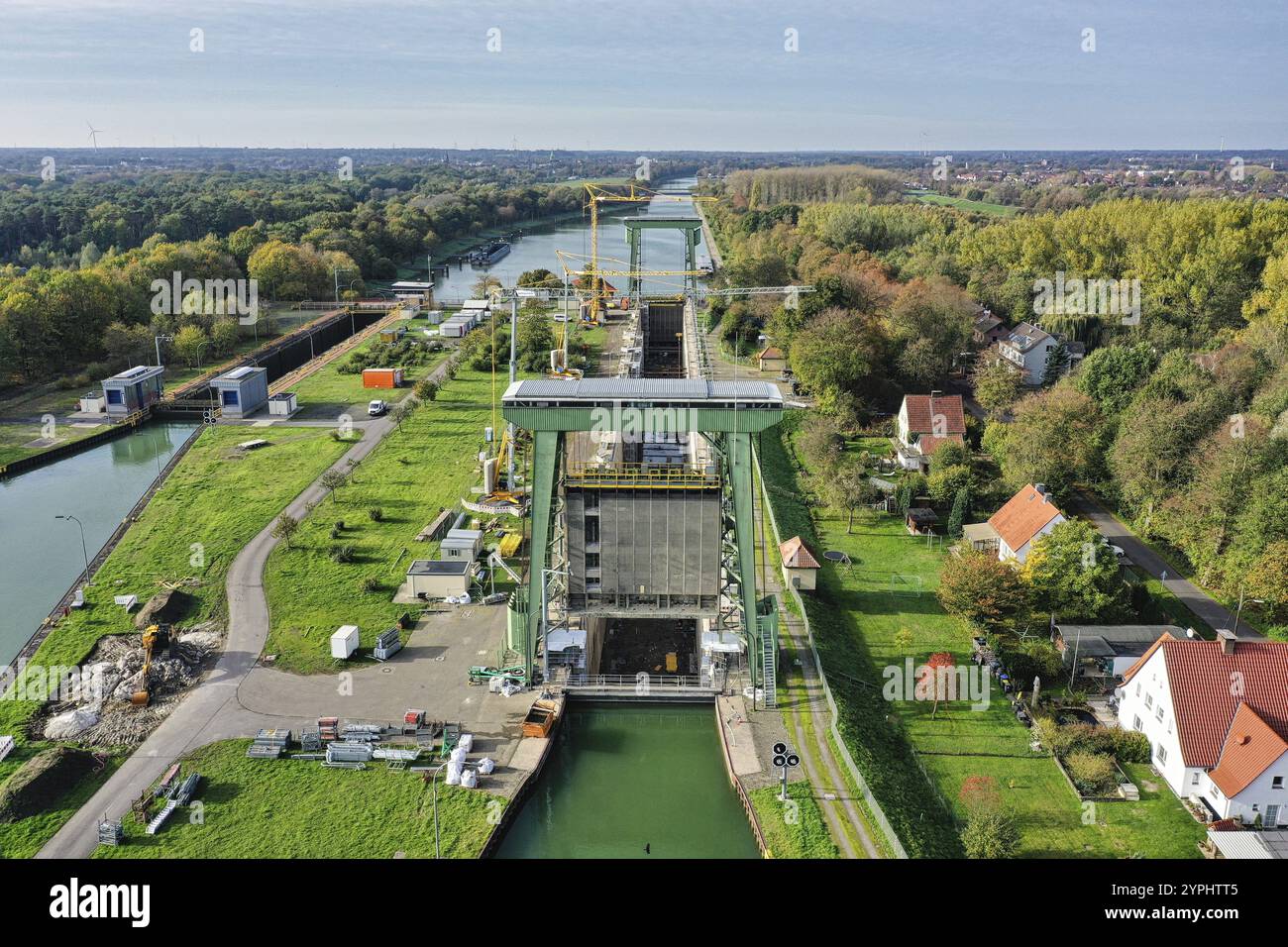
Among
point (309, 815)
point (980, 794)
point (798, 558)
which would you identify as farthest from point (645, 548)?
point (309, 815)

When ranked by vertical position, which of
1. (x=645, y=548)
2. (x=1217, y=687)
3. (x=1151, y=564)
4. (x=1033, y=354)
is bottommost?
(x=1217, y=687)

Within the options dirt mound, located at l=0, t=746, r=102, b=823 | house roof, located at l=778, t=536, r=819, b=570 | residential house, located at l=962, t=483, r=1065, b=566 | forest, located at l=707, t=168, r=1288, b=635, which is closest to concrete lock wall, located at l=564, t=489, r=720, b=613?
house roof, located at l=778, t=536, r=819, b=570

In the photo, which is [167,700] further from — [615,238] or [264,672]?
[615,238]

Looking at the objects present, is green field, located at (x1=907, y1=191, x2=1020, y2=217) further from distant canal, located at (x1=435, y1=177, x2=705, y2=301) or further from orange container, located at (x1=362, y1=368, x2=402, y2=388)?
orange container, located at (x1=362, y1=368, x2=402, y2=388)

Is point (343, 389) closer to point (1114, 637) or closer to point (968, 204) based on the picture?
point (1114, 637)

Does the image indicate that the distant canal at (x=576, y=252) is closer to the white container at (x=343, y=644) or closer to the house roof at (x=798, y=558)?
the house roof at (x=798, y=558)

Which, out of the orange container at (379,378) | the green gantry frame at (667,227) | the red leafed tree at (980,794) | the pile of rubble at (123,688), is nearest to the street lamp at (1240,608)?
the red leafed tree at (980,794)

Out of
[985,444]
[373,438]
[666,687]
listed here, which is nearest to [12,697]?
[666,687]
